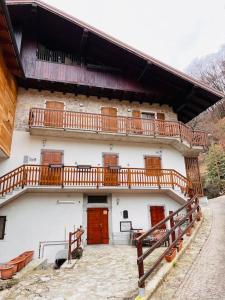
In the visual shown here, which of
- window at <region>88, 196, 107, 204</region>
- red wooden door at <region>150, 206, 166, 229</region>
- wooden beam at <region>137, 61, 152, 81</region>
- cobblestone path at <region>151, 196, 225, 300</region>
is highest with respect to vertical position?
wooden beam at <region>137, 61, 152, 81</region>

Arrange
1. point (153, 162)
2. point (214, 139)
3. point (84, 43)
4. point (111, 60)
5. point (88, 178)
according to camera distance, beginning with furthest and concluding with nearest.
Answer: point (214, 139)
point (111, 60)
point (84, 43)
point (153, 162)
point (88, 178)

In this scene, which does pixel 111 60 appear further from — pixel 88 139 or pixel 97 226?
pixel 97 226

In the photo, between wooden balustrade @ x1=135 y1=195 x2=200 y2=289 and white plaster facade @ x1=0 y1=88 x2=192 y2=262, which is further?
white plaster facade @ x1=0 y1=88 x2=192 y2=262

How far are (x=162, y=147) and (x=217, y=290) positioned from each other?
12474mm

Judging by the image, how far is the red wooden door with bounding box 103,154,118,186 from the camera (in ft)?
46.4

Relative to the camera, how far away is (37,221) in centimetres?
1276

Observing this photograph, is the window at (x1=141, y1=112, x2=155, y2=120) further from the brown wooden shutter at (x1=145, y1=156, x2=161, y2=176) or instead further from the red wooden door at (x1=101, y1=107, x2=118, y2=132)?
the brown wooden shutter at (x1=145, y1=156, x2=161, y2=176)

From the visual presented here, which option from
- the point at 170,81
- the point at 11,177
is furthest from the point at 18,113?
the point at 170,81

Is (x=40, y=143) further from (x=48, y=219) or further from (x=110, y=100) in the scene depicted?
(x=110, y=100)

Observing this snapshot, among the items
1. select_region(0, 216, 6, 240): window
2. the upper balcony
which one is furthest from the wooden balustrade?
select_region(0, 216, 6, 240): window

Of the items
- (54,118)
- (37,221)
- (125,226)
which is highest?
(54,118)

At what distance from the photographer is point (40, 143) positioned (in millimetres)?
14523

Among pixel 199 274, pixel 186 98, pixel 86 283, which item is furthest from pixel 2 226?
pixel 186 98

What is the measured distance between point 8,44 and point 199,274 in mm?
12782
